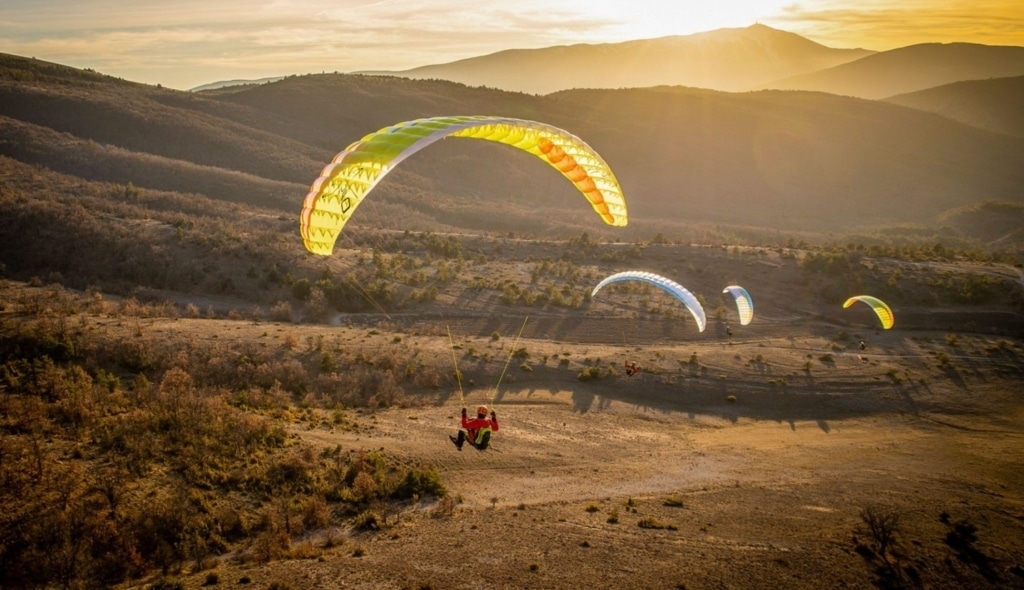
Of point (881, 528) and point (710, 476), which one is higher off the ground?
point (881, 528)

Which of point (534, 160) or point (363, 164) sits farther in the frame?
point (534, 160)

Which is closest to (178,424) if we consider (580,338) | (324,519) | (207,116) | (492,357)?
(324,519)

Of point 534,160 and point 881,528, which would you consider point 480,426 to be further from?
point 534,160

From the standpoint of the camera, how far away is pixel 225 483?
12.1m

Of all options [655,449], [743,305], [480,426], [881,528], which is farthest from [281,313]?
[881,528]

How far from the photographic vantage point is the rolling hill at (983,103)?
142 m

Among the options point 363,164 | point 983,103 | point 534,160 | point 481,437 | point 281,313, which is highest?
point 983,103

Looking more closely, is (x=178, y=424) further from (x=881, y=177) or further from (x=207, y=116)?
(x=881, y=177)

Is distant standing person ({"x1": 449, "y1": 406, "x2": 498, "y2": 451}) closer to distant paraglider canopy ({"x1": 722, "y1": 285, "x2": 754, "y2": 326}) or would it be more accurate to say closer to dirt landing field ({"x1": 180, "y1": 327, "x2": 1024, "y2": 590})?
dirt landing field ({"x1": 180, "y1": 327, "x2": 1024, "y2": 590})

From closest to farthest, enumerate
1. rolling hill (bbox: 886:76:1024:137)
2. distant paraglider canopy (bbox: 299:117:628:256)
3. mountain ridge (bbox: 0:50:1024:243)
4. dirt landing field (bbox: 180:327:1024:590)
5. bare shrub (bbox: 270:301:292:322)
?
dirt landing field (bbox: 180:327:1024:590)
distant paraglider canopy (bbox: 299:117:628:256)
bare shrub (bbox: 270:301:292:322)
mountain ridge (bbox: 0:50:1024:243)
rolling hill (bbox: 886:76:1024:137)

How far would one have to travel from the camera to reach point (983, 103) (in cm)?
15050

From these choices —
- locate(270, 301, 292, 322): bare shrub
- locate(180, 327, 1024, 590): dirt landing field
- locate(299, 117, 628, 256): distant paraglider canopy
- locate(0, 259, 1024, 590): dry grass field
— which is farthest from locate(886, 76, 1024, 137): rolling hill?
locate(299, 117, 628, 256): distant paraglider canopy

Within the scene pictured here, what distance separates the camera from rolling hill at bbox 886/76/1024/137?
142m

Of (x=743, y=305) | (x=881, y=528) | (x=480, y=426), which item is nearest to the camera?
(x=881, y=528)
